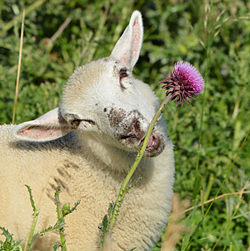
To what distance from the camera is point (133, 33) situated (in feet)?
10.7

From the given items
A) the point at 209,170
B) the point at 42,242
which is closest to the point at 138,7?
the point at 209,170

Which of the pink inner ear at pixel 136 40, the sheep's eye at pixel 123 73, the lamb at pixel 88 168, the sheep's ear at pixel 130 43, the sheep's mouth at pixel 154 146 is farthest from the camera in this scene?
the pink inner ear at pixel 136 40

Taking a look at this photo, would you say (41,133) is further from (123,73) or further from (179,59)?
(179,59)

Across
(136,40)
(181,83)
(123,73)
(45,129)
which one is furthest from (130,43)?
(181,83)

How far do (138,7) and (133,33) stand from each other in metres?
2.56

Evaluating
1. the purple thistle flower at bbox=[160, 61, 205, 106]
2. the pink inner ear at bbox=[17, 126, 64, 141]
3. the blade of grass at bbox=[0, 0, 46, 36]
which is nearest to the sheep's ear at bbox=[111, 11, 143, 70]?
the pink inner ear at bbox=[17, 126, 64, 141]

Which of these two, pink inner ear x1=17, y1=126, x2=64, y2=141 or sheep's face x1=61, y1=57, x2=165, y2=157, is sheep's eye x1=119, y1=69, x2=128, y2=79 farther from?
pink inner ear x1=17, y1=126, x2=64, y2=141

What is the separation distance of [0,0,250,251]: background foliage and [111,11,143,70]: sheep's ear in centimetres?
48

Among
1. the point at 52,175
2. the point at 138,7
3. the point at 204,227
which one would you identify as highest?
the point at 138,7

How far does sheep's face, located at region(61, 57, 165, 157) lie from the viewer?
93.3 inches

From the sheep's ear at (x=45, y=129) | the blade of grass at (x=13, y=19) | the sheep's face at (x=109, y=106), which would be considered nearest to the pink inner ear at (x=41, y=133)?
the sheep's ear at (x=45, y=129)

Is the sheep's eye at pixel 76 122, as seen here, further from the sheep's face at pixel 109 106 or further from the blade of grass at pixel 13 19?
the blade of grass at pixel 13 19

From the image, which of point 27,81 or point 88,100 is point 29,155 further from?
point 27,81

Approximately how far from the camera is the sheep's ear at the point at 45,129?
2773 mm
